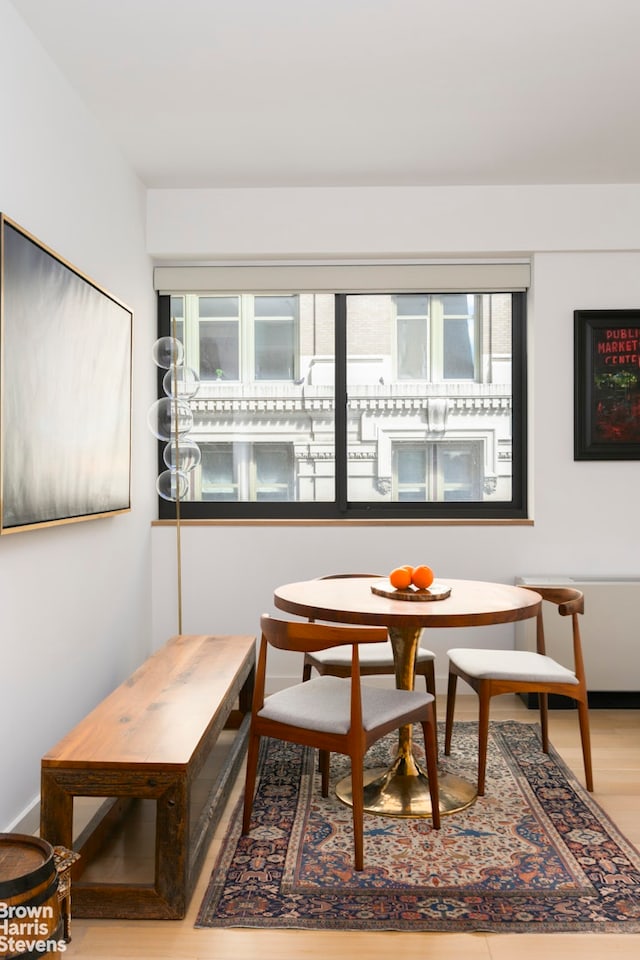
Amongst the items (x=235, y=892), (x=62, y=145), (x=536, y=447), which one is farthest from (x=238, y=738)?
(x=62, y=145)

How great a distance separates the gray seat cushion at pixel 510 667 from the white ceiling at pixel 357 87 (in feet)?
7.43

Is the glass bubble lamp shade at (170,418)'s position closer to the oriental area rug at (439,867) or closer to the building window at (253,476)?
the building window at (253,476)

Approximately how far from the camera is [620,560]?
4.34 m

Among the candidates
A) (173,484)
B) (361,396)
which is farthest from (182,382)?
(361,396)

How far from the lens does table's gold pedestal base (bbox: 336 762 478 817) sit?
9.16ft

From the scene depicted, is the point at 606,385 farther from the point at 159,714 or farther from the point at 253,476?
the point at 159,714

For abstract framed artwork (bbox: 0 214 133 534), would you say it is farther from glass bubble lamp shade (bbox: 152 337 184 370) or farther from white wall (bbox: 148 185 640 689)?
white wall (bbox: 148 185 640 689)

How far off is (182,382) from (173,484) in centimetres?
55

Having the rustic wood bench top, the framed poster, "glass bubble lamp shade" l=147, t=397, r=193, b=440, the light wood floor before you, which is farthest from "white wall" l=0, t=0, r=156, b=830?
the framed poster

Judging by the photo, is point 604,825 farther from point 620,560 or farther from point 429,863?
point 620,560

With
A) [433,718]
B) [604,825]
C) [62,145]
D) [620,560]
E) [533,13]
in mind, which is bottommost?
[604,825]

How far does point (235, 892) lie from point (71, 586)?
4.44 ft

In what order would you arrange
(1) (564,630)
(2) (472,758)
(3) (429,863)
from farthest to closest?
(1) (564,630)
(2) (472,758)
(3) (429,863)

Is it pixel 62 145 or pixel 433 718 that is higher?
pixel 62 145
